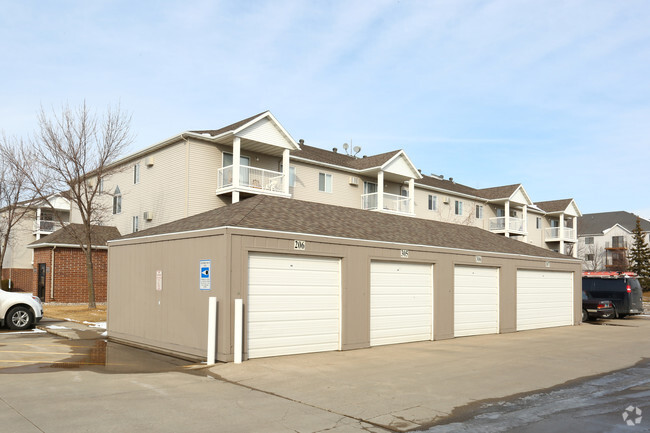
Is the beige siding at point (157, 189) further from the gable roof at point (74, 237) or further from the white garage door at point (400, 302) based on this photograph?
the white garage door at point (400, 302)

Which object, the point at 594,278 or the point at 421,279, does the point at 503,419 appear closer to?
the point at 421,279

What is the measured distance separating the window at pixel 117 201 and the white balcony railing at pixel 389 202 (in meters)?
14.5

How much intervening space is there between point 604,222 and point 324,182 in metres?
63.6

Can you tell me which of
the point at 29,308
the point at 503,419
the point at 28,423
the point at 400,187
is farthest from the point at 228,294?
the point at 400,187

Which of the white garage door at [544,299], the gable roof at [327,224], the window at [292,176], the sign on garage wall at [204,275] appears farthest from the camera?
the window at [292,176]

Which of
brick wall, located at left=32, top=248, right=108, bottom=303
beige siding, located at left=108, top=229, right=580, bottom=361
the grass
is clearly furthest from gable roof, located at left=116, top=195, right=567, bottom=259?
brick wall, located at left=32, top=248, right=108, bottom=303

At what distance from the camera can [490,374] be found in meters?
10.7

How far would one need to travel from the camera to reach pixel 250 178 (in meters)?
27.2

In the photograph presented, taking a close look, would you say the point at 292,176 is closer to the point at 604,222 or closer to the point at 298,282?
the point at 298,282

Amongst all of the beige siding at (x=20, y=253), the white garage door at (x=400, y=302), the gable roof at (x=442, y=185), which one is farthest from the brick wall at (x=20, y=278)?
the white garage door at (x=400, y=302)

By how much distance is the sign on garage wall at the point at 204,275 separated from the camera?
1228 cm

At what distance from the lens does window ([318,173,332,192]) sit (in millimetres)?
31703

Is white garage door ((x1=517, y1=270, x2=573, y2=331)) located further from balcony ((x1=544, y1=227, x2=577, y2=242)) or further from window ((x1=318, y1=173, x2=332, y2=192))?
balcony ((x1=544, y1=227, x2=577, y2=242))

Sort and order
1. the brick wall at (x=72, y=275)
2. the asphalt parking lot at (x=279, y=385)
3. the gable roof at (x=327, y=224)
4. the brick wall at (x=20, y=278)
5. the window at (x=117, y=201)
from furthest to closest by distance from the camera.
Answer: the brick wall at (x=20, y=278) → the window at (x=117, y=201) → the brick wall at (x=72, y=275) → the gable roof at (x=327, y=224) → the asphalt parking lot at (x=279, y=385)
